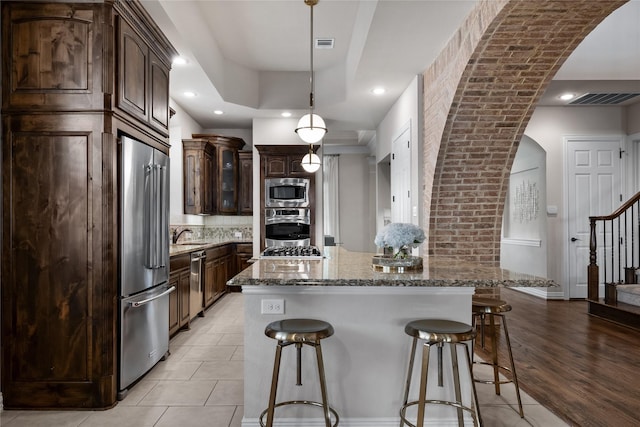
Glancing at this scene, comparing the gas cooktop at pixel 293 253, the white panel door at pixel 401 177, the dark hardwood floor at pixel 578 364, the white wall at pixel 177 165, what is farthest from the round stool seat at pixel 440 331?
the white wall at pixel 177 165

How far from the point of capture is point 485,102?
4.02m

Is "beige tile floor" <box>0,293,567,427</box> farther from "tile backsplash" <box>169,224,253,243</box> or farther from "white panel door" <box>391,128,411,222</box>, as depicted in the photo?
"tile backsplash" <box>169,224,253,243</box>

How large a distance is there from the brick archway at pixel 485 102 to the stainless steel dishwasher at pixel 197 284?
107 inches

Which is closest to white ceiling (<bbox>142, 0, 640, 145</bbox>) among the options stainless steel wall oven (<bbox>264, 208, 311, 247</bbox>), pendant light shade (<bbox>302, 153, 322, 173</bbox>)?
pendant light shade (<bbox>302, 153, 322, 173</bbox>)

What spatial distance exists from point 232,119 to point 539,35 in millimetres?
4938

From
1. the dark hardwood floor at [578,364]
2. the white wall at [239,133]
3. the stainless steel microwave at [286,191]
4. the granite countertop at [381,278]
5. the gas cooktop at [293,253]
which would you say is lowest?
the dark hardwood floor at [578,364]

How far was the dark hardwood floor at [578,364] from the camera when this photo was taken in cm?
269

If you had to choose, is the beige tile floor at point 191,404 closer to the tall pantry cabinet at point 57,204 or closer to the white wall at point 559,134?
the tall pantry cabinet at point 57,204

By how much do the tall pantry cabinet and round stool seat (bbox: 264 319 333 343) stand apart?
1305 millimetres

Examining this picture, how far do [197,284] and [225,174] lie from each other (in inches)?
102

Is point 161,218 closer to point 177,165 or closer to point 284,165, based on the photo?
point 177,165

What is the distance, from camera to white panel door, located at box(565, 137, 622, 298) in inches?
252

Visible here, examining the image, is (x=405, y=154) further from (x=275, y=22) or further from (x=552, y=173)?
(x=552, y=173)

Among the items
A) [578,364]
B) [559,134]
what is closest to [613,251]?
[559,134]
